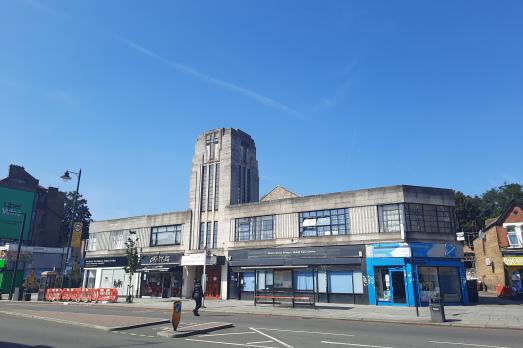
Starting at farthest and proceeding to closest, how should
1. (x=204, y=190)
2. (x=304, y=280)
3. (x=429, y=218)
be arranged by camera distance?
(x=204, y=190)
(x=304, y=280)
(x=429, y=218)

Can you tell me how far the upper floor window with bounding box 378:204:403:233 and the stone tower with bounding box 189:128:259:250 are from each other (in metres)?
14.8

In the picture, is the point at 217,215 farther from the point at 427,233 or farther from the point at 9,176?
the point at 9,176

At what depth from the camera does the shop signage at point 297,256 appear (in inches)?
1177

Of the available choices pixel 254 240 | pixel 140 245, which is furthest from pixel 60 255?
pixel 254 240

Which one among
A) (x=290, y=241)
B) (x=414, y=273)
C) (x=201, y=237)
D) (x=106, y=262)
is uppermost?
(x=201, y=237)

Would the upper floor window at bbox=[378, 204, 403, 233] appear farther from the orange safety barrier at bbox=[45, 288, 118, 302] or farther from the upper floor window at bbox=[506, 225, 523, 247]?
the orange safety barrier at bbox=[45, 288, 118, 302]

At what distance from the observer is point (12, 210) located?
64.2m

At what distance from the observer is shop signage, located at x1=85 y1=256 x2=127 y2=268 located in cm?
4265

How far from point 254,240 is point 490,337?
926 inches

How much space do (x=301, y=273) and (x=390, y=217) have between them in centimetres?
835

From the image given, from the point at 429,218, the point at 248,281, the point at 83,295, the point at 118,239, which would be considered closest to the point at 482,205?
the point at 429,218

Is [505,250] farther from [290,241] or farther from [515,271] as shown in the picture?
[290,241]

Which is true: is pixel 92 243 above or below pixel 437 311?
above

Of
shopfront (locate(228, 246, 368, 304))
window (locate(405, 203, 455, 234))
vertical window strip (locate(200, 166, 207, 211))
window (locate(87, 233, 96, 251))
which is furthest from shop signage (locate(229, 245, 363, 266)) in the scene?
window (locate(87, 233, 96, 251))
